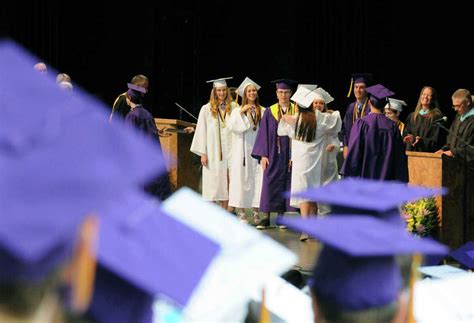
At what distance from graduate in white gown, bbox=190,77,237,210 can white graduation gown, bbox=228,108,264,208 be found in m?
0.24

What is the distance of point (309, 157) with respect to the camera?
950 cm

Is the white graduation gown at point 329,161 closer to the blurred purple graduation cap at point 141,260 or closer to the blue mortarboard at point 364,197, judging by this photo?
the blue mortarboard at point 364,197

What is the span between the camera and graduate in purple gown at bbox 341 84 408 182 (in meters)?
8.63

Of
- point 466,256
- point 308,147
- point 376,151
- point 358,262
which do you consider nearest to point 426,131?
point 308,147

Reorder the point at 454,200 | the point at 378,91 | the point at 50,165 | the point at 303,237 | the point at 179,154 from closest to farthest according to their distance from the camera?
the point at 50,165, the point at 454,200, the point at 378,91, the point at 303,237, the point at 179,154

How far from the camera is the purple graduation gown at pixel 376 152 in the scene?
8.63 meters

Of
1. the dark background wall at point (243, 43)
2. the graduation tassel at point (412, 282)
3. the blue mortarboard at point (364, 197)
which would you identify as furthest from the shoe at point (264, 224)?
the graduation tassel at point (412, 282)

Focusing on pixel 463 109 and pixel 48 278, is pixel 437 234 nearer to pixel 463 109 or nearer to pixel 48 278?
pixel 463 109

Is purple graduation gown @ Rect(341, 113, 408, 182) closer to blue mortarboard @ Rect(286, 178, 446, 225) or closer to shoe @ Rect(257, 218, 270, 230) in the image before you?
shoe @ Rect(257, 218, 270, 230)

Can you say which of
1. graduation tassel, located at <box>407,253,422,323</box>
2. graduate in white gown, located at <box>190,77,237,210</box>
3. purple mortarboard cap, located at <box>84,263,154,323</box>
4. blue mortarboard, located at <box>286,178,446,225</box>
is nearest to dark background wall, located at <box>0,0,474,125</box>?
graduate in white gown, located at <box>190,77,237,210</box>

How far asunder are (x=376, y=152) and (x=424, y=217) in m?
0.83

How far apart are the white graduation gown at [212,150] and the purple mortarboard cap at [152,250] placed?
334 inches

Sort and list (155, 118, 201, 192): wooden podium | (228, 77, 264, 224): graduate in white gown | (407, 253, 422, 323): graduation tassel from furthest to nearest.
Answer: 1. (155, 118, 201, 192): wooden podium
2. (228, 77, 264, 224): graduate in white gown
3. (407, 253, 422, 323): graduation tassel

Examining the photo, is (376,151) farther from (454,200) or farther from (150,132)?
(150,132)
